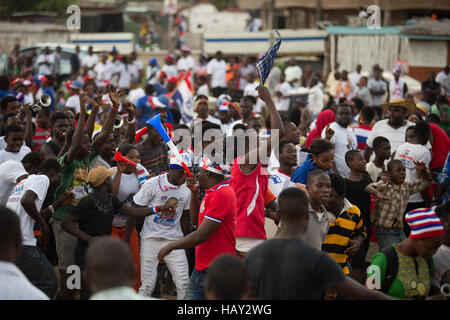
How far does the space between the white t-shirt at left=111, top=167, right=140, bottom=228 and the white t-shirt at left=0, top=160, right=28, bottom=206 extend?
1.04 meters

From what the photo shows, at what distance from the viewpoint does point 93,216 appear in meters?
6.30

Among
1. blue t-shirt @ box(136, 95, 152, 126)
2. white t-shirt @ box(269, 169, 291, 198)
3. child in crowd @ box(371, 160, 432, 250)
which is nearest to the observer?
white t-shirt @ box(269, 169, 291, 198)

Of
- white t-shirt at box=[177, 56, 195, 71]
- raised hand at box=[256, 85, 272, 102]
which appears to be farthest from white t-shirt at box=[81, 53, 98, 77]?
raised hand at box=[256, 85, 272, 102]

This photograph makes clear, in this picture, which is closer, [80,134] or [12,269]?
[12,269]

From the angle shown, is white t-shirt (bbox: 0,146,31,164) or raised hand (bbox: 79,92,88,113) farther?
white t-shirt (bbox: 0,146,31,164)

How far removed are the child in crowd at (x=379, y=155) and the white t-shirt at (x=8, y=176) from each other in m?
4.20

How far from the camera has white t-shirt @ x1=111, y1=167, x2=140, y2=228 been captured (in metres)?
6.88

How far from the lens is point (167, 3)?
39531 millimetres

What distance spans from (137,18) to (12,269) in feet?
126

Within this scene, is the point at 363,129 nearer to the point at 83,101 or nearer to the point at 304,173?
the point at 304,173

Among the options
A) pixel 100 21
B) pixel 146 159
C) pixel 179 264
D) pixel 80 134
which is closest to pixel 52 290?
pixel 179 264

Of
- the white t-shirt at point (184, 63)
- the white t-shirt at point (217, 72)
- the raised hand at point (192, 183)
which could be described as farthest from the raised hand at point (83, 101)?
the white t-shirt at point (217, 72)

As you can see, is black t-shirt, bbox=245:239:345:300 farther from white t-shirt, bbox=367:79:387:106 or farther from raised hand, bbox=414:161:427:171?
white t-shirt, bbox=367:79:387:106
